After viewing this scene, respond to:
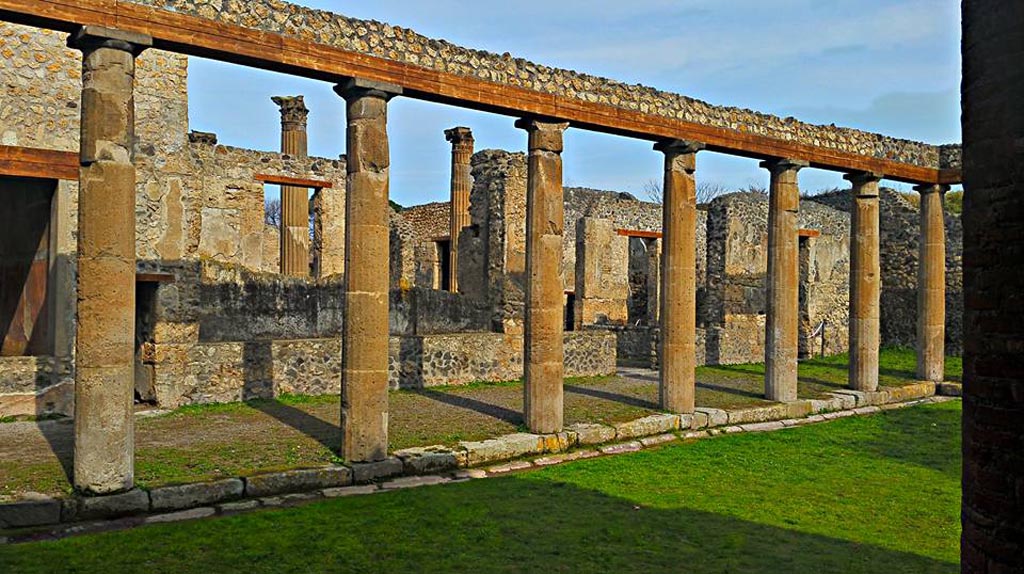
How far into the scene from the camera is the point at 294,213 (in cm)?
2102

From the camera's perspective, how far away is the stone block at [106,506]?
6285 mm

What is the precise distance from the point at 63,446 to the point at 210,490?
275 centimetres

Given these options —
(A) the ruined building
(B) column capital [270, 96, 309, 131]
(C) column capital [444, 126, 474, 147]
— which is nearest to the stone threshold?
(A) the ruined building

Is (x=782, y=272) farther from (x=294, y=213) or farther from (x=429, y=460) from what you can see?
(x=294, y=213)

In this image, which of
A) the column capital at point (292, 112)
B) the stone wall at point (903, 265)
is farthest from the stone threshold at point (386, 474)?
the column capital at point (292, 112)

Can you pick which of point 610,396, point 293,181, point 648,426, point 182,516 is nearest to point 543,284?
point 648,426

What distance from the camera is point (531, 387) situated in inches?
379

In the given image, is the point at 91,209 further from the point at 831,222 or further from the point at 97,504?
the point at 831,222

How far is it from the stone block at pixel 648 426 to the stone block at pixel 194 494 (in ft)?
15.6

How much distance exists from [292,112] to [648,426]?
16.0 m

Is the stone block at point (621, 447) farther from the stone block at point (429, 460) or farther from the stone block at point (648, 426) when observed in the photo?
the stone block at point (429, 460)

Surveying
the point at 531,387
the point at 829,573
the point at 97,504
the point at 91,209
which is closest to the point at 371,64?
the point at 91,209

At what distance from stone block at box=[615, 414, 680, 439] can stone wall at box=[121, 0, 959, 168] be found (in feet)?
13.5

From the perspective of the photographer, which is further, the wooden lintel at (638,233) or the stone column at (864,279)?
the wooden lintel at (638,233)
